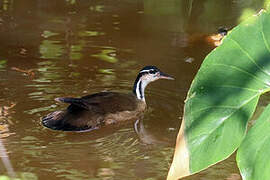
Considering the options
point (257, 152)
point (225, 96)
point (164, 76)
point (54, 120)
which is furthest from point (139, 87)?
point (257, 152)

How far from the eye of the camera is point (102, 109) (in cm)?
689

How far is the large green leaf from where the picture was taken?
84.4 inches

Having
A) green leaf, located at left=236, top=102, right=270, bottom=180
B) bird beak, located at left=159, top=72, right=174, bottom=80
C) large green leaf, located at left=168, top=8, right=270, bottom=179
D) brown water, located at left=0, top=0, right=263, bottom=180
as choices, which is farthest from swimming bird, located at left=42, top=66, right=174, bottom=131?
green leaf, located at left=236, top=102, right=270, bottom=180

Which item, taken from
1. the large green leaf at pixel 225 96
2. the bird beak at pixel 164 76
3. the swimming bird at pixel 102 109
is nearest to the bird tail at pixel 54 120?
the swimming bird at pixel 102 109

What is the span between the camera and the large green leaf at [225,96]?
7.04 feet

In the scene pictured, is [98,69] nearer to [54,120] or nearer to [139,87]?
[139,87]

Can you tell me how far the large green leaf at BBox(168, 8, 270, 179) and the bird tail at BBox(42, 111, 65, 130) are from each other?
432 cm

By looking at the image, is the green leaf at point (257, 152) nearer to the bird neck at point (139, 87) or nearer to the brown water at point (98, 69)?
the brown water at point (98, 69)

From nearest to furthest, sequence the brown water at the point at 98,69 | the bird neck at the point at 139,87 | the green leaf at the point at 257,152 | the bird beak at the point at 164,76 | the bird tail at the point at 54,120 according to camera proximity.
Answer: the green leaf at the point at 257,152, the brown water at the point at 98,69, the bird tail at the point at 54,120, the bird neck at the point at 139,87, the bird beak at the point at 164,76

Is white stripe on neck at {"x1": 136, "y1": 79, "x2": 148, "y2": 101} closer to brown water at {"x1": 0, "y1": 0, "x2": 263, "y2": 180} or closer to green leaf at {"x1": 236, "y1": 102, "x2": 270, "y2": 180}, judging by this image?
brown water at {"x1": 0, "y1": 0, "x2": 263, "y2": 180}

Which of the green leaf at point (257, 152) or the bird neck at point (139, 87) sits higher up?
the green leaf at point (257, 152)

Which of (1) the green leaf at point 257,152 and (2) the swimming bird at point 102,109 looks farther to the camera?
(2) the swimming bird at point 102,109

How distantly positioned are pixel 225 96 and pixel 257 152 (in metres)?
0.23

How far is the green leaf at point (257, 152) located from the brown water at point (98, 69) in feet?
11.0
